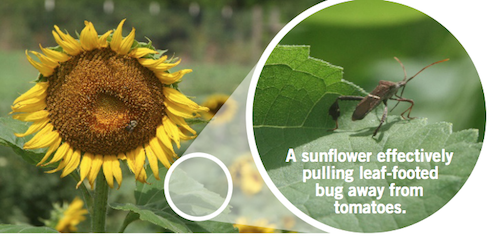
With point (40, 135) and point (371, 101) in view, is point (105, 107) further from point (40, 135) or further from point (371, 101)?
point (371, 101)

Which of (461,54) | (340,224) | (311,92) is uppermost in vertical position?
(461,54)

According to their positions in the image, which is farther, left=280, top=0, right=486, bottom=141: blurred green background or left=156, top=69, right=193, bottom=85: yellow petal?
left=280, top=0, right=486, bottom=141: blurred green background

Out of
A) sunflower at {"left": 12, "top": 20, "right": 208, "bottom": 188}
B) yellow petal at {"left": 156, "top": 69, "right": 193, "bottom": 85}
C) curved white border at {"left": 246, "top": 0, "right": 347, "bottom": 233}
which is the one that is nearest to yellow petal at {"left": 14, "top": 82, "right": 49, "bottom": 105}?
sunflower at {"left": 12, "top": 20, "right": 208, "bottom": 188}

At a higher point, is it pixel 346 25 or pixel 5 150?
pixel 346 25

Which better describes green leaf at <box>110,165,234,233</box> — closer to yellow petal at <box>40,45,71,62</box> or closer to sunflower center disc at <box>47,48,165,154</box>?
sunflower center disc at <box>47,48,165,154</box>

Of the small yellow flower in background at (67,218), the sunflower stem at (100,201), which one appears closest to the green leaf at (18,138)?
the sunflower stem at (100,201)

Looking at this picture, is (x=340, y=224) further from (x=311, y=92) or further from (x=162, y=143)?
(x=162, y=143)

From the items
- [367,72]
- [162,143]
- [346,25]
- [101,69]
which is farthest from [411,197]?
[101,69]
